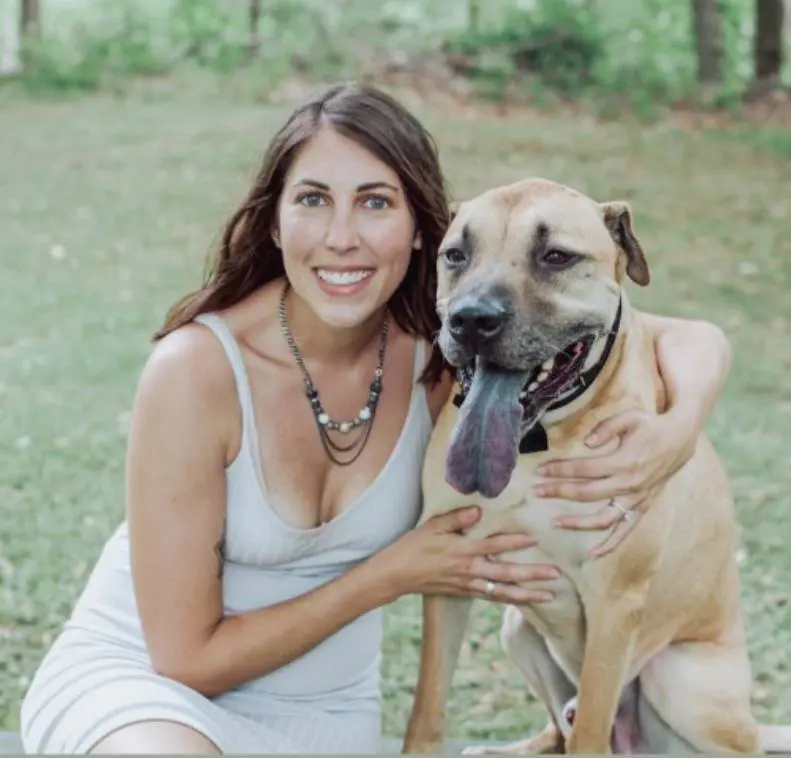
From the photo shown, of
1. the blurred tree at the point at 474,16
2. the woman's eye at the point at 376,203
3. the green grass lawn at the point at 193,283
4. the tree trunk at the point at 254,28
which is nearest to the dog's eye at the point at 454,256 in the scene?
the woman's eye at the point at 376,203

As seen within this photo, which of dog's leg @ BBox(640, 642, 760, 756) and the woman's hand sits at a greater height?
the woman's hand

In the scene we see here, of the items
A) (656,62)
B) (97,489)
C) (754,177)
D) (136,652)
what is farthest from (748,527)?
(656,62)

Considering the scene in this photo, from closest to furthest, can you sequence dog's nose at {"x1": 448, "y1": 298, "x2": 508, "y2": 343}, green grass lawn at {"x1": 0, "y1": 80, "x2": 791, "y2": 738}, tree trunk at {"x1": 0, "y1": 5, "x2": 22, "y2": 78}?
dog's nose at {"x1": 448, "y1": 298, "x2": 508, "y2": 343}, green grass lawn at {"x1": 0, "y1": 80, "x2": 791, "y2": 738}, tree trunk at {"x1": 0, "y1": 5, "x2": 22, "y2": 78}

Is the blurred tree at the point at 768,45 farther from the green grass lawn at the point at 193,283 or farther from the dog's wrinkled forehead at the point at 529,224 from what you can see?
the dog's wrinkled forehead at the point at 529,224

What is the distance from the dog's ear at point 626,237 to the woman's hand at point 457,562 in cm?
38

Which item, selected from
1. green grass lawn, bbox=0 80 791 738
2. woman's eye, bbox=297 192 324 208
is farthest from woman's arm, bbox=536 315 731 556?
green grass lawn, bbox=0 80 791 738

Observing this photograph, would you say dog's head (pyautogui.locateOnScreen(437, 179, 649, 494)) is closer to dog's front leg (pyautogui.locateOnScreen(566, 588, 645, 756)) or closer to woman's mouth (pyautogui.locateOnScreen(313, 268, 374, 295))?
woman's mouth (pyautogui.locateOnScreen(313, 268, 374, 295))

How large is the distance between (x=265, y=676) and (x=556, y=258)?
741 millimetres

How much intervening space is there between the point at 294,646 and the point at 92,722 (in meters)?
0.29

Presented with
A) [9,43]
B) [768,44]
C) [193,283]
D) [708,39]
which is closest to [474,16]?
[708,39]

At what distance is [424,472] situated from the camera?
1.88 meters

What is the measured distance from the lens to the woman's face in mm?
1764

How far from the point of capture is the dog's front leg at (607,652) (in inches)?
71.7

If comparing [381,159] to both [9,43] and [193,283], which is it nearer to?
[193,283]
